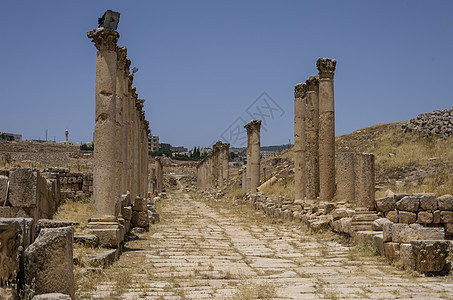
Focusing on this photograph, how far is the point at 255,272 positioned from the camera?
8.26m

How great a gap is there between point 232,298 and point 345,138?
1500 inches

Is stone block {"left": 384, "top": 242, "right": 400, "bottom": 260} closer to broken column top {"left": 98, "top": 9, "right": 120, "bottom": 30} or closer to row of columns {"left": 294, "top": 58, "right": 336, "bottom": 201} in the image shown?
row of columns {"left": 294, "top": 58, "right": 336, "bottom": 201}

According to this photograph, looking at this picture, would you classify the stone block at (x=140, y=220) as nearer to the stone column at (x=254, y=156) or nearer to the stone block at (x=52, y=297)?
the stone block at (x=52, y=297)

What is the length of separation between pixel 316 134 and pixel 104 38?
31.3 feet

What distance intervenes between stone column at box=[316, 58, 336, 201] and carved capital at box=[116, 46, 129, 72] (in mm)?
6335

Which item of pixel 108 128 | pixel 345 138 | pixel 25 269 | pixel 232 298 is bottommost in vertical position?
pixel 232 298

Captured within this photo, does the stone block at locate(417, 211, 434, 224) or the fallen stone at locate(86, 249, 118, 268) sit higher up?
the stone block at locate(417, 211, 434, 224)

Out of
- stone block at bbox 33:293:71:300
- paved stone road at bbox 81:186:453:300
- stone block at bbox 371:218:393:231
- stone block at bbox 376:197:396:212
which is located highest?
stone block at bbox 376:197:396:212

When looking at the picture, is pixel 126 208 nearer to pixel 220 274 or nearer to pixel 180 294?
pixel 220 274

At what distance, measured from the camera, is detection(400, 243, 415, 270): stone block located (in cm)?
833

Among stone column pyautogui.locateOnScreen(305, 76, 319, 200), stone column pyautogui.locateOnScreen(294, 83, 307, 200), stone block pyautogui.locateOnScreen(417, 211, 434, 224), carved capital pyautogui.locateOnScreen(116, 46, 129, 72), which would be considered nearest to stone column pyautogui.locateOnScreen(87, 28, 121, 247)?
carved capital pyautogui.locateOnScreen(116, 46, 129, 72)

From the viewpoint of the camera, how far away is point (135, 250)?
413 inches

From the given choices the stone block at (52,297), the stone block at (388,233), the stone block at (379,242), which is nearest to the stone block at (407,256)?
the stone block at (388,233)

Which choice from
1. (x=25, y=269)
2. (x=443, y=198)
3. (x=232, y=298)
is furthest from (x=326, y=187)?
(x=25, y=269)
